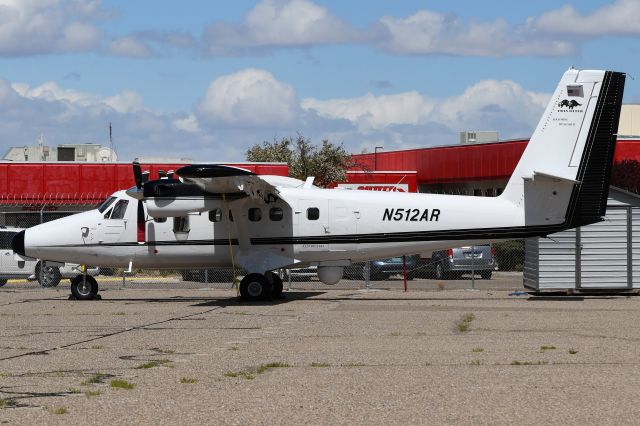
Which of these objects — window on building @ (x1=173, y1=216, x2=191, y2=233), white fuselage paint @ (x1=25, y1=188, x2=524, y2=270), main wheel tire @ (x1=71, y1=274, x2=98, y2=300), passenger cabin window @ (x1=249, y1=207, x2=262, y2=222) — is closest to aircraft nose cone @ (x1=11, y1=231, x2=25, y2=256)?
white fuselage paint @ (x1=25, y1=188, x2=524, y2=270)

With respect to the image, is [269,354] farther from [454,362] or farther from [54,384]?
[54,384]

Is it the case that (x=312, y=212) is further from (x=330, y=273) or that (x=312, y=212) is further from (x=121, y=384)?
(x=121, y=384)

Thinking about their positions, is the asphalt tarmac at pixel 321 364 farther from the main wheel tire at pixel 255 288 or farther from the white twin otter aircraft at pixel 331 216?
the white twin otter aircraft at pixel 331 216

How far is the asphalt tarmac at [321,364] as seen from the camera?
10078 mm

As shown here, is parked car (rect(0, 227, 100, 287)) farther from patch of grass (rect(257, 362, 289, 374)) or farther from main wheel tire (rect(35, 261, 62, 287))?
patch of grass (rect(257, 362, 289, 374))

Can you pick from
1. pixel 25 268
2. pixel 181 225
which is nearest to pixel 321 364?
pixel 181 225

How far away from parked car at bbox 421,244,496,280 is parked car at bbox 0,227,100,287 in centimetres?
1156

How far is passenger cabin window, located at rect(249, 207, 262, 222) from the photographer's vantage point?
25.5 meters

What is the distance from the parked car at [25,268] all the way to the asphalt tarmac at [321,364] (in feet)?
34.2

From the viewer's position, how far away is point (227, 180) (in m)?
23.5

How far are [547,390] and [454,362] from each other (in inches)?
98.0

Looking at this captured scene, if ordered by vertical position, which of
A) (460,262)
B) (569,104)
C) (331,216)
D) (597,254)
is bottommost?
(460,262)

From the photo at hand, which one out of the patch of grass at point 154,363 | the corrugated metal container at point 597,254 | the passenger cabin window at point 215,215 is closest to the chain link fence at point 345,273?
the corrugated metal container at point 597,254

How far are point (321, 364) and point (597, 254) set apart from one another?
15.9m
